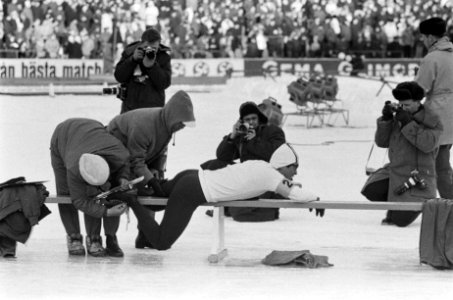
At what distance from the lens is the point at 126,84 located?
36.4ft

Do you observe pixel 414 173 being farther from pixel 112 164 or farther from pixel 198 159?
pixel 198 159

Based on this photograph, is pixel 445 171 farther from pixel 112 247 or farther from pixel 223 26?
pixel 223 26

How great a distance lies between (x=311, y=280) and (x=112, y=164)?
5.52ft

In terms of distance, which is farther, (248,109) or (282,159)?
(248,109)

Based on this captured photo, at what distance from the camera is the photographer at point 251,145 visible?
10312mm

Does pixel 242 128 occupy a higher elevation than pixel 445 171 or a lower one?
higher

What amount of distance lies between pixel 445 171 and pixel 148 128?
3.09 meters

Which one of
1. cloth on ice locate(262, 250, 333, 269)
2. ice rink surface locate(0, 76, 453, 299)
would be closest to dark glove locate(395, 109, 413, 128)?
ice rink surface locate(0, 76, 453, 299)

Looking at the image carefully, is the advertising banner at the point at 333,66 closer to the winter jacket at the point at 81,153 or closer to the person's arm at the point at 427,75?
the person's arm at the point at 427,75

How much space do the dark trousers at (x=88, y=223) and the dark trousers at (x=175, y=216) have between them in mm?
283

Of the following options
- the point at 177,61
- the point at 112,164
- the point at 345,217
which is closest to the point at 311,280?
the point at 112,164

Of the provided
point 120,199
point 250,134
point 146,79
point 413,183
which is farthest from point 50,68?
point 120,199

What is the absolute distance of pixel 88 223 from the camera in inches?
349

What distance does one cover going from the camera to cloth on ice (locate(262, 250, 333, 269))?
8445 millimetres
